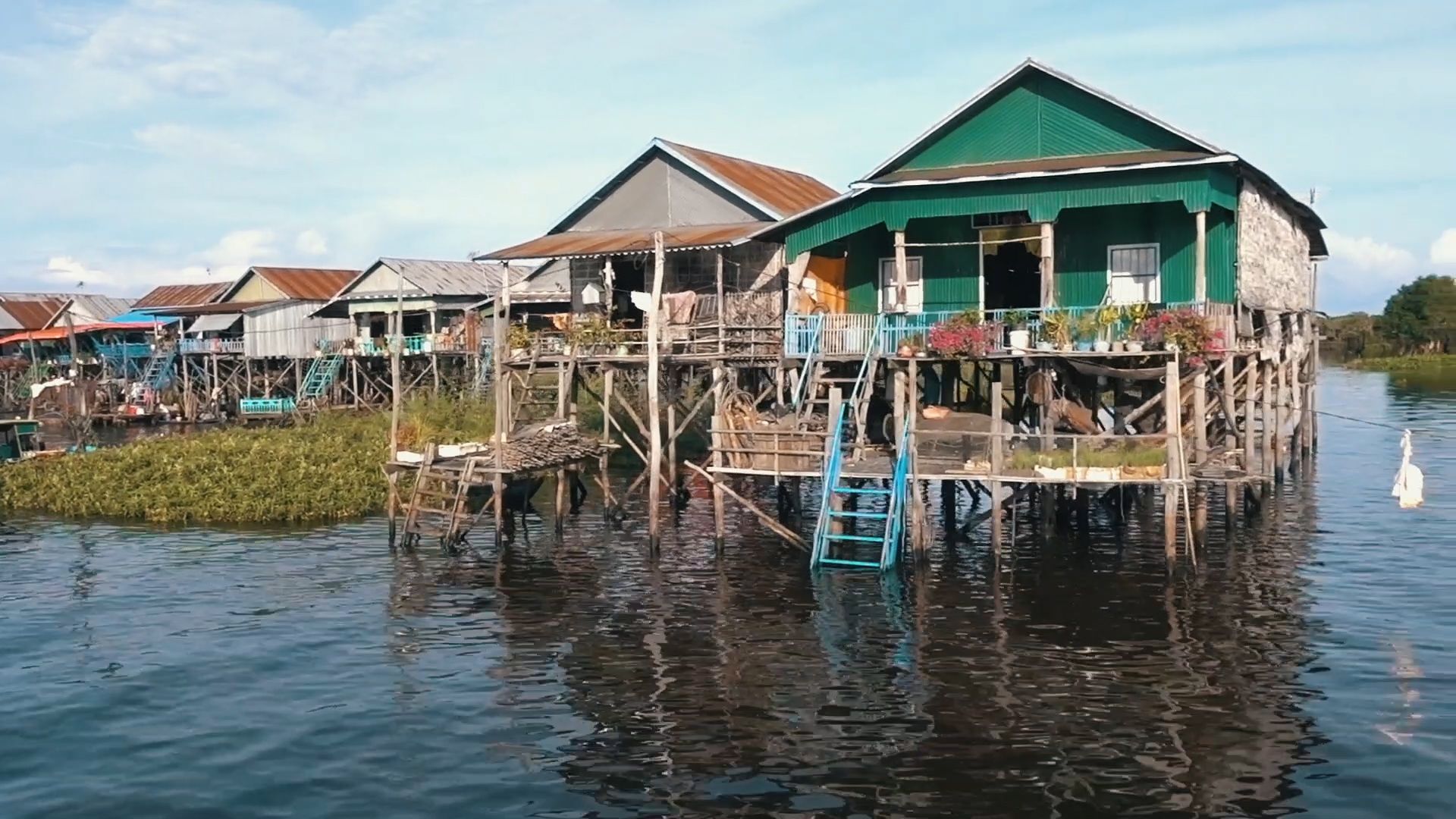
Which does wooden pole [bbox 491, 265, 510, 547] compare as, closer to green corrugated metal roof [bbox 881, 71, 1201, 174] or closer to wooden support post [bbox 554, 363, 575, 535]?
wooden support post [bbox 554, 363, 575, 535]

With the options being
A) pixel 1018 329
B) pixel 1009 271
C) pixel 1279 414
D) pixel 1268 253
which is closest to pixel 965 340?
pixel 1018 329

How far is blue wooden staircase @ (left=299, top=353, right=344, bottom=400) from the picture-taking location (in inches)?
2044

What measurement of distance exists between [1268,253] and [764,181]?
13.2 meters

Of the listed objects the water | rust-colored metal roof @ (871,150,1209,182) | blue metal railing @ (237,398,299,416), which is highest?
rust-colored metal roof @ (871,150,1209,182)

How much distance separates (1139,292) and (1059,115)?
3.79m

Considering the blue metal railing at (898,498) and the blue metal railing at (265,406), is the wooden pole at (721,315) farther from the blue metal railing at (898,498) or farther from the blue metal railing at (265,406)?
the blue metal railing at (265,406)

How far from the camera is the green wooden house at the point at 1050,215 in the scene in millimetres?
23672

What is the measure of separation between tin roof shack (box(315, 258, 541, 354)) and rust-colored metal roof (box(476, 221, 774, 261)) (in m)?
14.2

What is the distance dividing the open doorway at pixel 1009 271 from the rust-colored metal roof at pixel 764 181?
505 centimetres

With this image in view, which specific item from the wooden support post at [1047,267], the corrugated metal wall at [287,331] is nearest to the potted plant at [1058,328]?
the wooden support post at [1047,267]

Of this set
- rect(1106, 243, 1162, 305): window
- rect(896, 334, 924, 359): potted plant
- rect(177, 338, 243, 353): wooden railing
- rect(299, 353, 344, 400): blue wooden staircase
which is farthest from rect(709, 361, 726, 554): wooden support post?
rect(177, 338, 243, 353): wooden railing

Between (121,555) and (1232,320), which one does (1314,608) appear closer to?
(1232,320)

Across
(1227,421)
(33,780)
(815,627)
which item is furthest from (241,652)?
(1227,421)

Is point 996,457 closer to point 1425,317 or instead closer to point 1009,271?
point 1009,271
